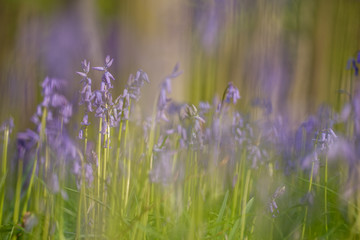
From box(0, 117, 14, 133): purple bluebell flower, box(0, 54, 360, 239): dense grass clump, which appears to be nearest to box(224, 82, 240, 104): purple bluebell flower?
box(0, 54, 360, 239): dense grass clump

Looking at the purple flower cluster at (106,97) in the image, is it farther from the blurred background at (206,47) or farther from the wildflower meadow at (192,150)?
the blurred background at (206,47)

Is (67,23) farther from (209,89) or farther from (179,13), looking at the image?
(209,89)

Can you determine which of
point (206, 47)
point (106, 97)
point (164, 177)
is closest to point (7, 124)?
point (106, 97)

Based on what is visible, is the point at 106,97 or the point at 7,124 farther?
the point at 7,124

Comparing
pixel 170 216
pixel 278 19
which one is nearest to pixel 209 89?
pixel 278 19

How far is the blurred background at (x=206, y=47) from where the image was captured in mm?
1730

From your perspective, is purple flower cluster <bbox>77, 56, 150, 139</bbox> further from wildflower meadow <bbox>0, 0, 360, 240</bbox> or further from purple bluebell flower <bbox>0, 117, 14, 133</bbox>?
purple bluebell flower <bbox>0, 117, 14, 133</bbox>

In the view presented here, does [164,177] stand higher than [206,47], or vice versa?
[206,47]

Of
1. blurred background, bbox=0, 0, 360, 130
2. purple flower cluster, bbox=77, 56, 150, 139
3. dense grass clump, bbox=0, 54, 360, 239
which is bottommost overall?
dense grass clump, bbox=0, 54, 360, 239

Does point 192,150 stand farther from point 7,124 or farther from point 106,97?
point 7,124

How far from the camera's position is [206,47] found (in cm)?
182

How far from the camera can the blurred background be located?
1.73 m

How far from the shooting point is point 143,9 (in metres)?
2.03

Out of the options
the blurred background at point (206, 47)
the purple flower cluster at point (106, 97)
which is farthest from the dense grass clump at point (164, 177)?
Answer: the blurred background at point (206, 47)
